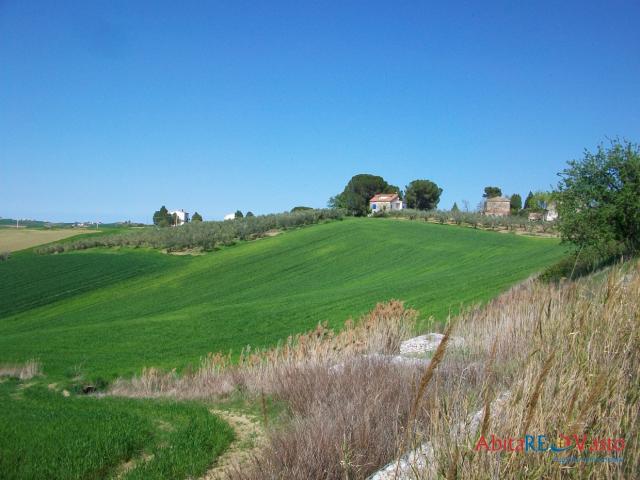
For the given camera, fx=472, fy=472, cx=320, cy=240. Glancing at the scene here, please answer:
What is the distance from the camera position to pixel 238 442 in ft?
18.6

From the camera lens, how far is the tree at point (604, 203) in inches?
740

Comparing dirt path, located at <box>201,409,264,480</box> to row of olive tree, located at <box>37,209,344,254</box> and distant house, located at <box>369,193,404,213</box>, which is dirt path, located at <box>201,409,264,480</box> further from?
distant house, located at <box>369,193,404,213</box>

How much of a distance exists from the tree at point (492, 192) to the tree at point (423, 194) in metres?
20.5

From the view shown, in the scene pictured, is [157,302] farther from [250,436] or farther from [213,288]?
[250,436]

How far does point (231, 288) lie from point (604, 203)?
25361 millimetres

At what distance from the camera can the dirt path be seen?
4781 millimetres

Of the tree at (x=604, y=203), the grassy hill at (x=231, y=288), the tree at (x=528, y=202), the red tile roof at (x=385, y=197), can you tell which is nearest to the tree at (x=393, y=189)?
the red tile roof at (x=385, y=197)

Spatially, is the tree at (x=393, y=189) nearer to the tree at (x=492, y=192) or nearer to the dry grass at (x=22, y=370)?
the tree at (x=492, y=192)

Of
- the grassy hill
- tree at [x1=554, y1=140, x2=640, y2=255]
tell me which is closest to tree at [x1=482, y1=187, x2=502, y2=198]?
the grassy hill

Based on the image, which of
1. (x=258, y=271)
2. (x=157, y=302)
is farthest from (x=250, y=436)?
(x=258, y=271)

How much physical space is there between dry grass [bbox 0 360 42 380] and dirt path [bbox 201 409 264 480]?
10.5 metres

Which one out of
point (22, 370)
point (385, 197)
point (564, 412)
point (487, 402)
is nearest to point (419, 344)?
point (564, 412)

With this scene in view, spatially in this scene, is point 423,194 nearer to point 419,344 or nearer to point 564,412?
point 419,344

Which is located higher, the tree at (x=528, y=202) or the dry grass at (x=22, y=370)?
the tree at (x=528, y=202)
